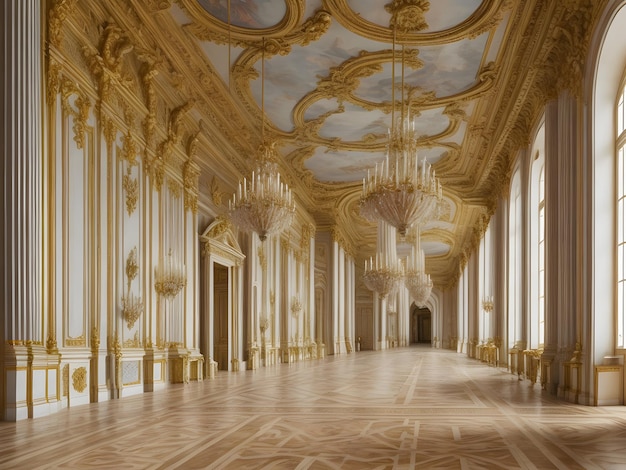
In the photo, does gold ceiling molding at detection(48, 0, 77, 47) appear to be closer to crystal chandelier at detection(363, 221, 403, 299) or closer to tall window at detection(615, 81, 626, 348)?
tall window at detection(615, 81, 626, 348)

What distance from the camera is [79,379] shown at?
837 cm

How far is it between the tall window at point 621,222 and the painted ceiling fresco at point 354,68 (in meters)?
2.75

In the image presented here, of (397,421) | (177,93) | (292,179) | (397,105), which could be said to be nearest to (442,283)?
(292,179)

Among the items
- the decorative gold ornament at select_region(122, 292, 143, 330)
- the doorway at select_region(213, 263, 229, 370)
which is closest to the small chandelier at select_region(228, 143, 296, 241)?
the decorative gold ornament at select_region(122, 292, 143, 330)

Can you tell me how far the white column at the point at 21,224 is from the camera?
22.7 ft

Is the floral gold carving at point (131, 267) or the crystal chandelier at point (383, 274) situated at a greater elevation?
the floral gold carving at point (131, 267)

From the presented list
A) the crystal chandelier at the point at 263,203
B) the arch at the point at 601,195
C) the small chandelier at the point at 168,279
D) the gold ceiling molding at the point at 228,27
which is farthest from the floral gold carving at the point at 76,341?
the arch at the point at 601,195

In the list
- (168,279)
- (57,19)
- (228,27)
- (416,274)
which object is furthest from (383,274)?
(57,19)

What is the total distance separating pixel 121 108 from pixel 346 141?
28.8 feet

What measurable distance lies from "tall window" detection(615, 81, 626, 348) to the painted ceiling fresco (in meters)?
2.75

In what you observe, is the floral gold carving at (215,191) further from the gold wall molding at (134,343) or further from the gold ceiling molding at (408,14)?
the gold ceiling molding at (408,14)

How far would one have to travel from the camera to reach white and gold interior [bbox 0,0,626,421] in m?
7.64

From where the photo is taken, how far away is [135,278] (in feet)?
33.8

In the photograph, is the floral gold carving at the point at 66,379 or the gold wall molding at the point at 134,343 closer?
the floral gold carving at the point at 66,379
